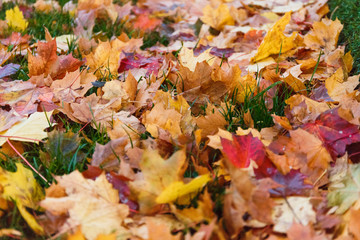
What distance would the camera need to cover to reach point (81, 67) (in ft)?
5.92

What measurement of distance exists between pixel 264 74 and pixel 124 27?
117cm

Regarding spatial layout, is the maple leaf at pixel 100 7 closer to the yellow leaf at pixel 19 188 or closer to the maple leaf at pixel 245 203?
the yellow leaf at pixel 19 188

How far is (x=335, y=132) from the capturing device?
3.92ft

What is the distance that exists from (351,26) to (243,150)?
47.4 inches

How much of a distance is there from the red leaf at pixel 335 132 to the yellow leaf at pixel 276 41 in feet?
2.12

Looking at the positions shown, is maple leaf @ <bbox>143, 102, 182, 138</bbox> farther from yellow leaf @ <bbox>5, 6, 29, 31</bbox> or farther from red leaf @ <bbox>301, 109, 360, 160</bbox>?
yellow leaf @ <bbox>5, 6, 29, 31</bbox>

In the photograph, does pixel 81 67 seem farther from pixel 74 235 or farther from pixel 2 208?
pixel 74 235

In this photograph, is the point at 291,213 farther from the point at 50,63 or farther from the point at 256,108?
the point at 50,63


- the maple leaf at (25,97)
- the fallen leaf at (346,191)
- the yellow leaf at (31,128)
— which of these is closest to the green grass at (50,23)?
the maple leaf at (25,97)

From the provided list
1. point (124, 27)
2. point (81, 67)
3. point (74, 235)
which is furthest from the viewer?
point (124, 27)

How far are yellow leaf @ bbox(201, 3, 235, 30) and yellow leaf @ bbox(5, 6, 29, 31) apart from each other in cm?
108

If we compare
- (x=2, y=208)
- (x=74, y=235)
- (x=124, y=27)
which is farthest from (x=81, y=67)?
(x=74, y=235)

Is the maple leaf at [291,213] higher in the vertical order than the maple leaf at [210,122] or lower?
lower

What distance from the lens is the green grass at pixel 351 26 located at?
70.1 inches
